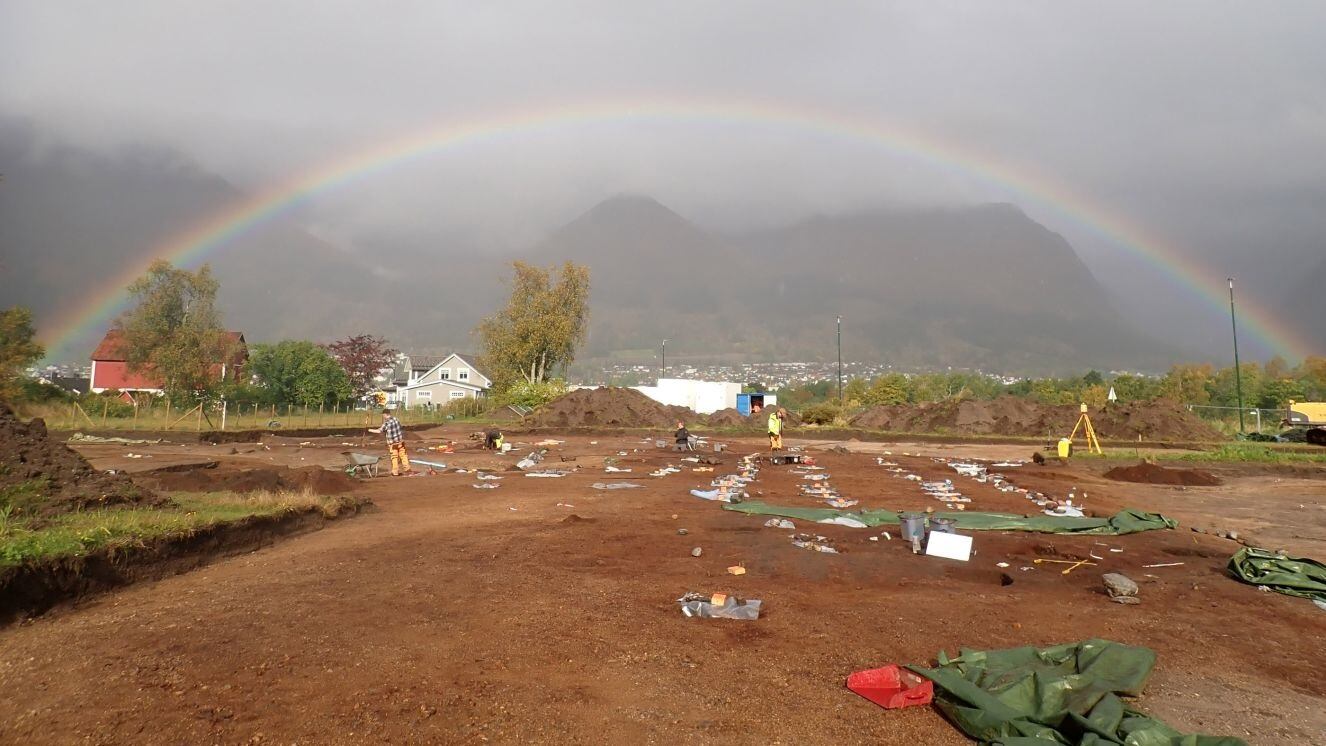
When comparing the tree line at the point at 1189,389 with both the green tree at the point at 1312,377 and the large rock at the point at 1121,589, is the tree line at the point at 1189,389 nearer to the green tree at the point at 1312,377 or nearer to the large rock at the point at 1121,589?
the green tree at the point at 1312,377

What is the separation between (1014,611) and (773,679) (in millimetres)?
3410

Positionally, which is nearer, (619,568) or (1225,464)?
(619,568)

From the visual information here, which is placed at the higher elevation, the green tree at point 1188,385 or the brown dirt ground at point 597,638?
the green tree at point 1188,385

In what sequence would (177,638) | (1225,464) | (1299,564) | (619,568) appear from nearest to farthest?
(177,638)
(1299,564)
(619,568)
(1225,464)

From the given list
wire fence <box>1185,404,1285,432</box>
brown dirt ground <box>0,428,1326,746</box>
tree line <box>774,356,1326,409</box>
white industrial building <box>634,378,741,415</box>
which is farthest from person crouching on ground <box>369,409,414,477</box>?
white industrial building <box>634,378,741,415</box>

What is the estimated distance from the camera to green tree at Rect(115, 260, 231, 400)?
52.6 m


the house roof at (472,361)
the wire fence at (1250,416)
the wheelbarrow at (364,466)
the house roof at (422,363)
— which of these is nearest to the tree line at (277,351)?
the house roof at (472,361)

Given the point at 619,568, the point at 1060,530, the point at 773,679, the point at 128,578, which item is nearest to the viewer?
the point at 773,679

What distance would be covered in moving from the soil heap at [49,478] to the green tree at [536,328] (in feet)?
180

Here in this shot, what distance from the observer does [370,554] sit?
10.4m

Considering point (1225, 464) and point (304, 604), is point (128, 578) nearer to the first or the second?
point (304, 604)

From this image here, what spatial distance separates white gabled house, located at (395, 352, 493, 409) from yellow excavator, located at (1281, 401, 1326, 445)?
8024 centimetres

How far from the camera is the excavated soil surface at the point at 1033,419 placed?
42.8 metres

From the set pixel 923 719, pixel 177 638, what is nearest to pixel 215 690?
pixel 177 638
